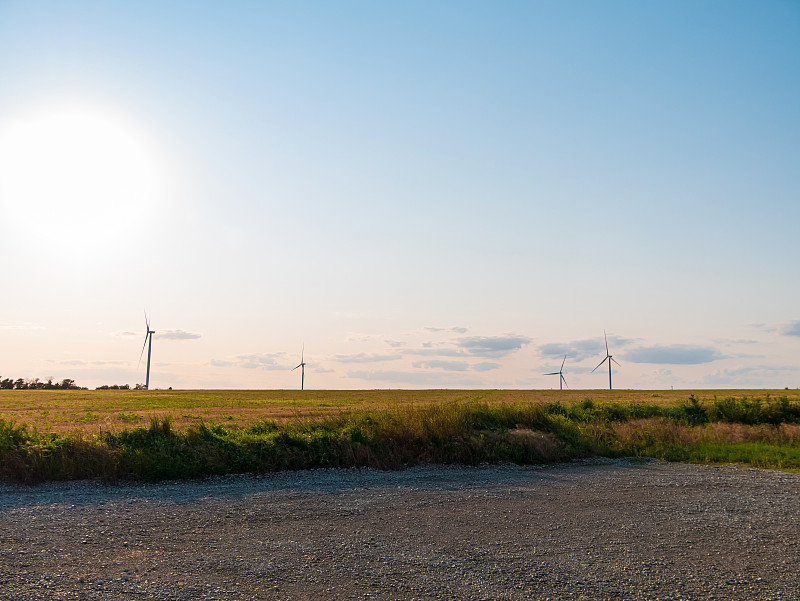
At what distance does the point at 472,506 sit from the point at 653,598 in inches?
205

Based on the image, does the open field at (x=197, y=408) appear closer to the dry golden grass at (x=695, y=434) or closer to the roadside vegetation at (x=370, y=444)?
the roadside vegetation at (x=370, y=444)

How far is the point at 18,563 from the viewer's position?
8484 millimetres

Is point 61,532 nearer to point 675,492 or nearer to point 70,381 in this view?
point 675,492

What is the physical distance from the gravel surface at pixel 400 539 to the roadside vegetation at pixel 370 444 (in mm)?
783

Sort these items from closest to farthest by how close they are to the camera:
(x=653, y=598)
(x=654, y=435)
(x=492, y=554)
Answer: (x=653, y=598)
(x=492, y=554)
(x=654, y=435)

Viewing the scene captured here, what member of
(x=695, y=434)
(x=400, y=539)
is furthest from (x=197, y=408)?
(x=400, y=539)

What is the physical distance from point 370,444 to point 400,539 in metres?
7.76

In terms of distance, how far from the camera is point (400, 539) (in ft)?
32.4

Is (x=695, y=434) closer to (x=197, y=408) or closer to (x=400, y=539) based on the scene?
(x=400, y=539)

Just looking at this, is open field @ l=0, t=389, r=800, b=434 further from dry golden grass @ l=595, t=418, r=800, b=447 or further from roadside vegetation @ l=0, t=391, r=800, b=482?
dry golden grass @ l=595, t=418, r=800, b=447

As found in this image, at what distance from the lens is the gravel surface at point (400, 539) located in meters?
7.80

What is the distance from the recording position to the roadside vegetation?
594 inches

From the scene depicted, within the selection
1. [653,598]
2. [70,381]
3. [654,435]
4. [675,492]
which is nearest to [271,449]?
[675,492]

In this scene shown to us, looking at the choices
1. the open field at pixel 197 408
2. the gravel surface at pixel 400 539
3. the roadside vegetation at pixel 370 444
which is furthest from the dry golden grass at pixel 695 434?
the gravel surface at pixel 400 539
